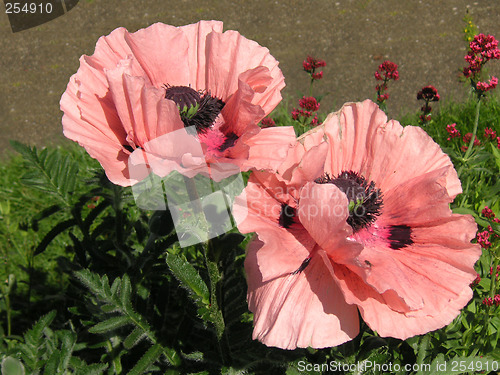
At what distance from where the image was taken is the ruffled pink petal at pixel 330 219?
1.09m

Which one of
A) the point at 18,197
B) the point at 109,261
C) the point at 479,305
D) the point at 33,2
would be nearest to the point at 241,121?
the point at 109,261

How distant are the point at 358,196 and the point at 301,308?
1.05ft

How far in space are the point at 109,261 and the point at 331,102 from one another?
2.44 metres

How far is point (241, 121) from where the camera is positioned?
1.23 m

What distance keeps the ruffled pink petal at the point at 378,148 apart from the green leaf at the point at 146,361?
0.73m

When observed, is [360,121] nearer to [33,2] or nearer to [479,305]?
[479,305]

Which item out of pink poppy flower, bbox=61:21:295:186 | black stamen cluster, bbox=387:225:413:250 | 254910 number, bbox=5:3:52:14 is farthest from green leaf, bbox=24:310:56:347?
254910 number, bbox=5:3:52:14

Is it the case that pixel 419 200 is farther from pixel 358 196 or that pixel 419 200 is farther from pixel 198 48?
pixel 198 48

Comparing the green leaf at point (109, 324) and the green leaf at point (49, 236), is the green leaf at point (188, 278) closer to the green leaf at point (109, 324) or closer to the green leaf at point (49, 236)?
the green leaf at point (109, 324)

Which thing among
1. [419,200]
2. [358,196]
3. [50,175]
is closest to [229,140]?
[358,196]

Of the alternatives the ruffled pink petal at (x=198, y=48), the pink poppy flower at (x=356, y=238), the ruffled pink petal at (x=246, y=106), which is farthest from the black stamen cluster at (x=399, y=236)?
the ruffled pink petal at (x=198, y=48)

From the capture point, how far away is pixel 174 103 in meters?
1.05

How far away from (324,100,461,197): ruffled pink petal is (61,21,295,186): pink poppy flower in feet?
0.76

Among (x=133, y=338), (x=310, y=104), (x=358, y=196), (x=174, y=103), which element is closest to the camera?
(x=174, y=103)
